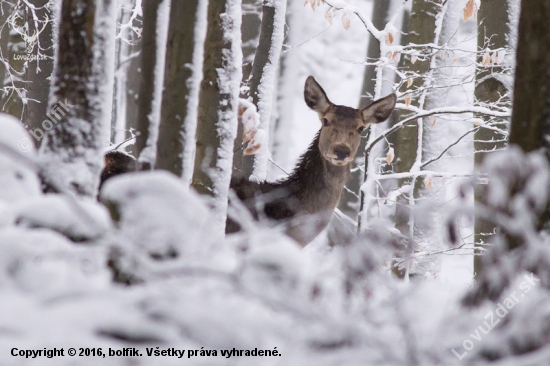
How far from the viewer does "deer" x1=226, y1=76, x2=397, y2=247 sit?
6656mm

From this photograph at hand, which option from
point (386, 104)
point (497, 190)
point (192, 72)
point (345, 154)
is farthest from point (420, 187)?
point (497, 190)

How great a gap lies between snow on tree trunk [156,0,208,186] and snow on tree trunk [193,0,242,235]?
0.44 metres

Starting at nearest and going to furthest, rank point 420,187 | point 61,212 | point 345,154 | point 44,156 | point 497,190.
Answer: point 497,190
point 61,212
point 44,156
point 345,154
point 420,187

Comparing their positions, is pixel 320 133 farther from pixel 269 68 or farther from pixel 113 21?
pixel 113 21

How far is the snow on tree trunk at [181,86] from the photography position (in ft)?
13.4

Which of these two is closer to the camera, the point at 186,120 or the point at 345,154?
the point at 186,120

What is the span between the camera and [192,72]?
13.6ft

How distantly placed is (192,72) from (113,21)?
63 centimetres

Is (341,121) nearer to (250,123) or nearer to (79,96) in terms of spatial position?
(250,123)

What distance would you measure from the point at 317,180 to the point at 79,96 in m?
3.45

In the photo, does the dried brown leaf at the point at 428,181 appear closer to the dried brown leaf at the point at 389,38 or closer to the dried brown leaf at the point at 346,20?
the dried brown leaf at the point at 389,38

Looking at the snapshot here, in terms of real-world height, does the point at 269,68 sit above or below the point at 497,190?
above

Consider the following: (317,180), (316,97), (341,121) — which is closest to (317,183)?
(317,180)

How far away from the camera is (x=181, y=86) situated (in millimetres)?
→ 4117
